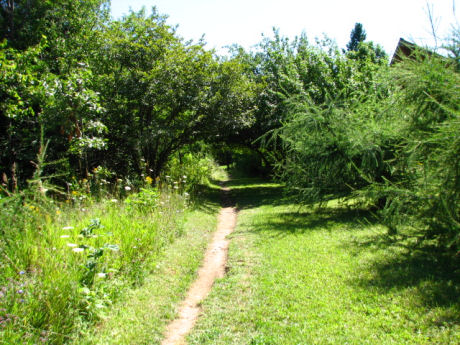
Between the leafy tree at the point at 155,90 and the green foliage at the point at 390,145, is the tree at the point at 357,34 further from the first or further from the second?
the leafy tree at the point at 155,90

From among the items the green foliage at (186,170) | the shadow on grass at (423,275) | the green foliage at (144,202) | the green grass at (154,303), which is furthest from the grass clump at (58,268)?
the green foliage at (186,170)

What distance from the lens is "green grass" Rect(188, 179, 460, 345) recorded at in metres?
4.10

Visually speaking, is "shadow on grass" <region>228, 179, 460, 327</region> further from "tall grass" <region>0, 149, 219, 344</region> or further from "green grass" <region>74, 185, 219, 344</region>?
"tall grass" <region>0, 149, 219, 344</region>

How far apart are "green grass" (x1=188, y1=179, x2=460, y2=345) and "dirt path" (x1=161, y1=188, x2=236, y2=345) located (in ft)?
0.60

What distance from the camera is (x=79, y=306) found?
4.07 meters

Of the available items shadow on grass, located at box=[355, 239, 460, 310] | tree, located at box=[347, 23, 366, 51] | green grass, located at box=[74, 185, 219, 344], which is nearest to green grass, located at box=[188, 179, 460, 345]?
shadow on grass, located at box=[355, 239, 460, 310]

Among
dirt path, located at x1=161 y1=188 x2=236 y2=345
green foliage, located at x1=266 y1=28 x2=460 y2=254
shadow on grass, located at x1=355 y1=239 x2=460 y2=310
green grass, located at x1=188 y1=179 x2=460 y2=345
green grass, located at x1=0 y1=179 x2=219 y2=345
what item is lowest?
dirt path, located at x1=161 y1=188 x2=236 y2=345

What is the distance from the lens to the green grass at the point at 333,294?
4098 millimetres

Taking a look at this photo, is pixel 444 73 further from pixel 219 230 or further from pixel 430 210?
pixel 219 230

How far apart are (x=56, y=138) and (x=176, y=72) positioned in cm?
473

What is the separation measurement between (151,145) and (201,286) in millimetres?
9352

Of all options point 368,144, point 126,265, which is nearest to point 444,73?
point 368,144

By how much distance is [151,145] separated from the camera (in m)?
14.3

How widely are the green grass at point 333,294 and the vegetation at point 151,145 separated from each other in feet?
0.47
